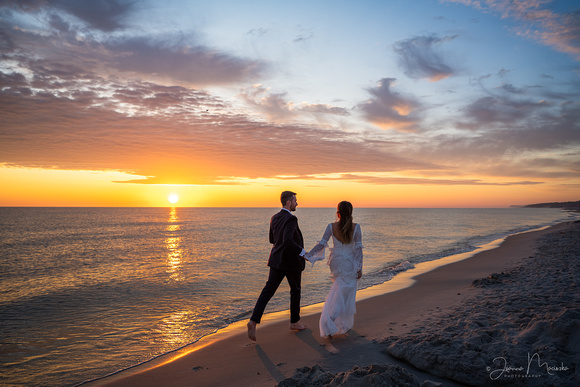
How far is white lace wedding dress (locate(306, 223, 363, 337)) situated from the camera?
5.45 metres

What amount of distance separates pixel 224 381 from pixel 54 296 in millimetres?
9714

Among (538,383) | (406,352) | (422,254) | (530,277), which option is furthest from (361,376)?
(422,254)

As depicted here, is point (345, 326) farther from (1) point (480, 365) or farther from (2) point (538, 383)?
(2) point (538, 383)

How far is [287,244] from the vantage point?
18.0 ft

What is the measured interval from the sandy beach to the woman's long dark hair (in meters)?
1.62

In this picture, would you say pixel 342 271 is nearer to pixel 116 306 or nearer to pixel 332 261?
pixel 332 261

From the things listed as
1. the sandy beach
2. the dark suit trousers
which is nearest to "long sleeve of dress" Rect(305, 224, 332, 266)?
the dark suit trousers

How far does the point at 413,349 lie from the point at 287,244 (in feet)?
7.59

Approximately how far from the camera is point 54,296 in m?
11.0

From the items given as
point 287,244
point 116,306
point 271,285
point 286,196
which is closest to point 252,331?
point 271,285

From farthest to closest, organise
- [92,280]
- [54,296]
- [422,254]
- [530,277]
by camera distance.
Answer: [422,254]
[92,280]
[54,296]
[530,277]

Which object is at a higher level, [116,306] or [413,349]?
[413,349]
